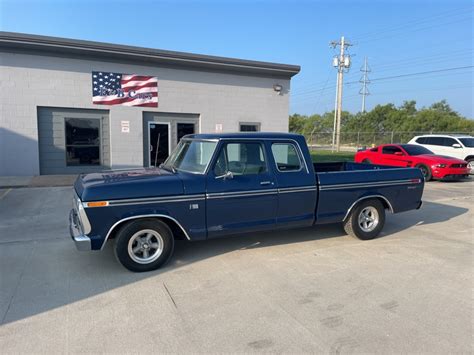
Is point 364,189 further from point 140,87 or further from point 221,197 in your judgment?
point 140,87

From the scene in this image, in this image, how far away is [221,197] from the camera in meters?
5.01

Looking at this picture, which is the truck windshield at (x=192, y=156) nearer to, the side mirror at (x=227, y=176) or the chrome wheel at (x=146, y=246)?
the side mirror at (x=227, y=176)

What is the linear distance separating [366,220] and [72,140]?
11371 millimetres

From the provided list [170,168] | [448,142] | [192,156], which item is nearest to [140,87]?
[170,168]

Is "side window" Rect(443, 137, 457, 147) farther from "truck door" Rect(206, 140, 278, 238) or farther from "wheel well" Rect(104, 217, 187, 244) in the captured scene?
"wheel well" Rect(104, 217, 187, 244)

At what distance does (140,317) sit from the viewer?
3555mm

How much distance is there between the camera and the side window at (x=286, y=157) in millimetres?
5609

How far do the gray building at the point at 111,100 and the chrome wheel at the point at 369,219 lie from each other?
27.8 feet

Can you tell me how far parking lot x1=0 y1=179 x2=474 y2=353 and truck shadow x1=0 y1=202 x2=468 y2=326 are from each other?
0.06 ft

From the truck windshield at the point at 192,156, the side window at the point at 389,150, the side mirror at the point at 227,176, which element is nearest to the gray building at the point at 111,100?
the side window at the point at 389,150

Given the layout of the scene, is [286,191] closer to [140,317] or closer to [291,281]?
[291,281]

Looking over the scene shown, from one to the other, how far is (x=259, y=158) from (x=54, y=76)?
10671 mm

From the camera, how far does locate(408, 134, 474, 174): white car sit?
55.0ft

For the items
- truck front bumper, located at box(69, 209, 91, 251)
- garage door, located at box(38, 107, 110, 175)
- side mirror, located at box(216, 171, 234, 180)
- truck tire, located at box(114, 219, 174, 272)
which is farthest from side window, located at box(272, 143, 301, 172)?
garage door, located at box(38, 107, 110, 175)
